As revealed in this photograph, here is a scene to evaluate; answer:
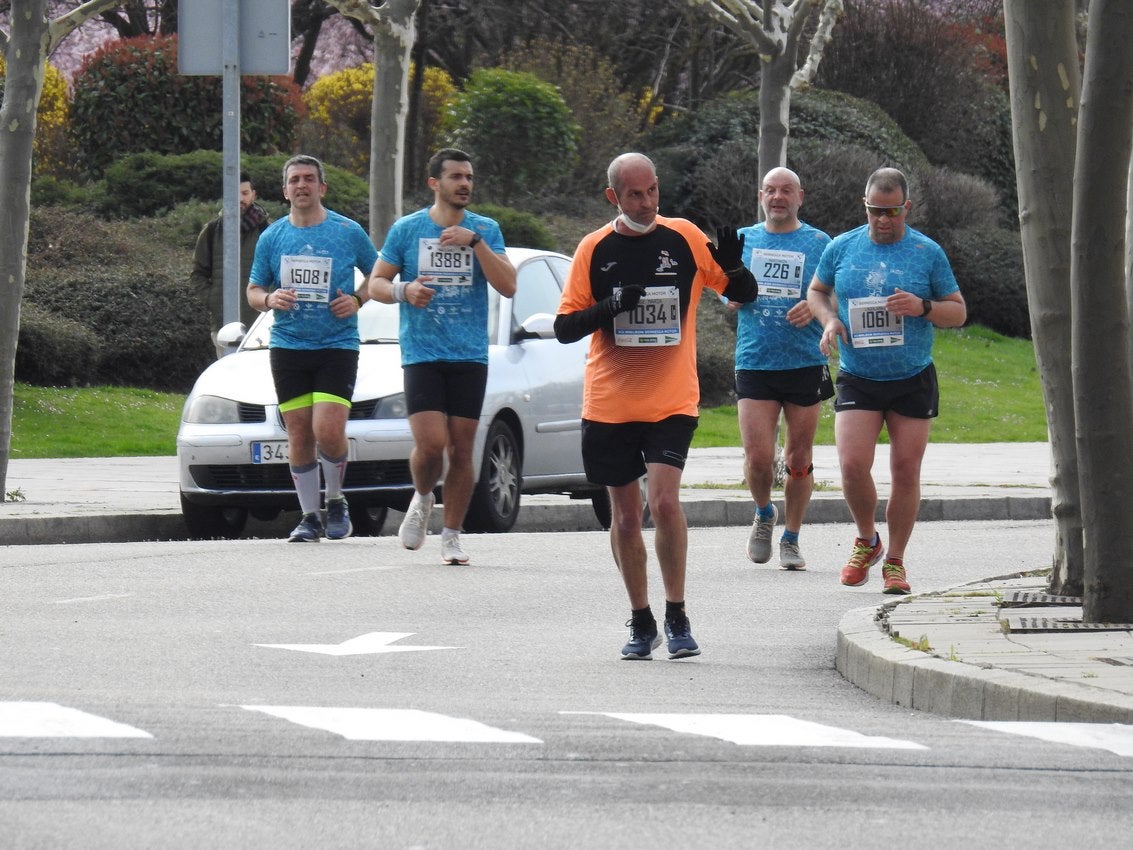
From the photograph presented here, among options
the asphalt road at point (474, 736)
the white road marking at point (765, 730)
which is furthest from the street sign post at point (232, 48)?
the white road marking at point (765, 730)

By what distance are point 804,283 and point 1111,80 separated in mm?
3608

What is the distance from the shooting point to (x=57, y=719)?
21.3 feet

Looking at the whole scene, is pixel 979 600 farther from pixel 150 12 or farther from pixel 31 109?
pixel 150 12

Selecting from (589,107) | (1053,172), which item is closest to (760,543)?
(1053,172)

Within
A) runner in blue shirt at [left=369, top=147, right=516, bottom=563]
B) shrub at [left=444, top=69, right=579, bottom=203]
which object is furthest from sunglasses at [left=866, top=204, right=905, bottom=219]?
shrub at [left=444, top=69, right=579, bottom=203]

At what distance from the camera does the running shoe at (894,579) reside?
10.5 m

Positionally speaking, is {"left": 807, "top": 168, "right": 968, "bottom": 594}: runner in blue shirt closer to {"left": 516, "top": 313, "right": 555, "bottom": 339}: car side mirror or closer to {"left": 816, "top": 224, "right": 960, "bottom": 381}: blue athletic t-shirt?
{"left": 816, "top": 224, "right": 960, "bottom": 381}: blue athletic t-shirt

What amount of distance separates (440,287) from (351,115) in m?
30.5

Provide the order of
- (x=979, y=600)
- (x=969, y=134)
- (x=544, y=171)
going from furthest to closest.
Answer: (x=969, y=134)
(x=544, y=171)
(x=979, y=600)

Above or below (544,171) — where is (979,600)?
below

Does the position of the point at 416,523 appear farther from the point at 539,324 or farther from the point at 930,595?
the point at 930,595

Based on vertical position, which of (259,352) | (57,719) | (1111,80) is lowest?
(57,719)

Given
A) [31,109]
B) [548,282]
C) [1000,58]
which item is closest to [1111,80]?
[548,282]

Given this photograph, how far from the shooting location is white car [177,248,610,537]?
13336 mm
